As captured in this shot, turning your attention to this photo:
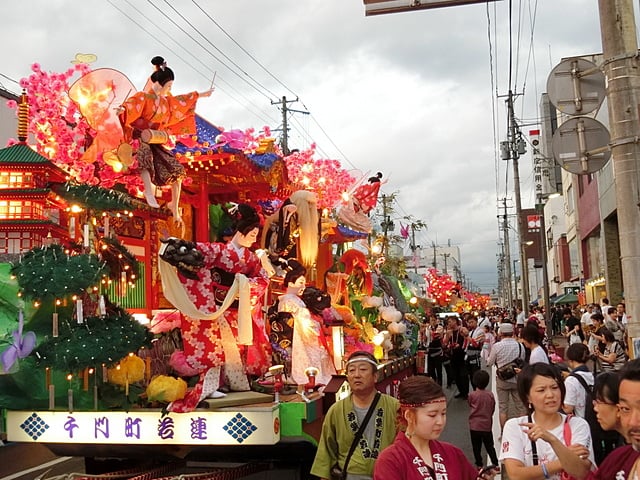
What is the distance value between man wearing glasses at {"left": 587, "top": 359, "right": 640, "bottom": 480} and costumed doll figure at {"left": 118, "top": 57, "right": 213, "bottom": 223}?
5.48m

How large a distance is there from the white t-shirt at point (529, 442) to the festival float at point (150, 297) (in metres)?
2.18

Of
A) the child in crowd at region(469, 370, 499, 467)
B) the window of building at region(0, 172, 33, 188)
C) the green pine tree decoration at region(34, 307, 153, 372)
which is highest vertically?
the window of building at region(0, 172, 33, 188)

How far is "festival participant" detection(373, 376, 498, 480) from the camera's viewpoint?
10.0 feet

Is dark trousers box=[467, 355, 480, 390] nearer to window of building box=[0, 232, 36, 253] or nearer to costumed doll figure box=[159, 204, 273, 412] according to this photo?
costumed doll figure box=[159, 204, 273, 412]

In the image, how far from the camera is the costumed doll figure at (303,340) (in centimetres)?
727

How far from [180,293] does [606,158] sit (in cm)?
442

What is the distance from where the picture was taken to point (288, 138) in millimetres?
31797

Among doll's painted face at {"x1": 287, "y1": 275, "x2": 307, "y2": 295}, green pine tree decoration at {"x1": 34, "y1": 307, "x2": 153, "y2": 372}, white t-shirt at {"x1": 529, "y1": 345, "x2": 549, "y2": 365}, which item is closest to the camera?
green pine tree decoration at {"x1": 34, "y1": 307, "x2": 153, "y2": 372}

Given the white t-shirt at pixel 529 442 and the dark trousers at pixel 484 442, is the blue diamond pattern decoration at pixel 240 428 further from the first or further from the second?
the dark trousers at pixel 484 442

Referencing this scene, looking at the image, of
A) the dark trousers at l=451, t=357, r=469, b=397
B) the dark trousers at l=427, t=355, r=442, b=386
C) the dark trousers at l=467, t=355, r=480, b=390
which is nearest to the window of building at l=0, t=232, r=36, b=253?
the dark trousers at l=451, t=357, r=469, b=397

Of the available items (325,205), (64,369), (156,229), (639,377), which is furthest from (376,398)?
(325,205)

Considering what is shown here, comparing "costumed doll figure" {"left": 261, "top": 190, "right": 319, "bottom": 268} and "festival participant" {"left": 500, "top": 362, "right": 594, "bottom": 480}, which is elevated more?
"costumed doll figure" {"left": 261, "top": 190, "right": 319, "bottom": 268}

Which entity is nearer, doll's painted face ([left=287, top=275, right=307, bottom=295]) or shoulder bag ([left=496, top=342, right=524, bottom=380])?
doll's painted face ([left=287, top=275, right=307, bottom=295])

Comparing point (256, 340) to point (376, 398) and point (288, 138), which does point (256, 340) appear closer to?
point (376, 398)
